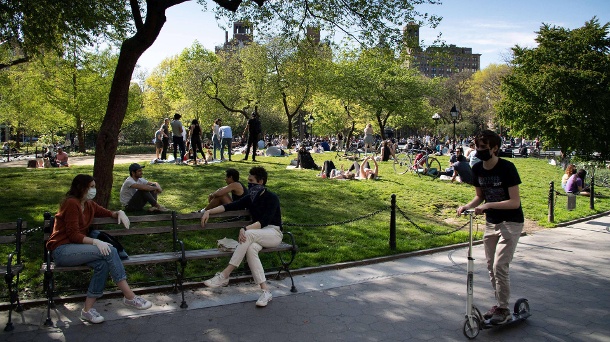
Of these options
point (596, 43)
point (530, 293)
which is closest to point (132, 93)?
point (596, 43)

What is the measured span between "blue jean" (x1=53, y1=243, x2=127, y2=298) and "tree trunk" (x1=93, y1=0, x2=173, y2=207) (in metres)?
2.87

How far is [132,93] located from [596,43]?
3122cm

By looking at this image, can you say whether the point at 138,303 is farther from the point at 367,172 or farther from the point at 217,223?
the point at 367,172

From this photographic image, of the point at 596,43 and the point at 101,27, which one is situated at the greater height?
the point at 596,43

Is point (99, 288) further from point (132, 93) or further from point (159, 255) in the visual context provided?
point (132, 93)

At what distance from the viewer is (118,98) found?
8.18 meters

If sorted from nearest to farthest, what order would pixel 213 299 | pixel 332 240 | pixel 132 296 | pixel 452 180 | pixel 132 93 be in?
pixel 132 296 < pixel 213 299 < pixel 332 240 < pixel 452 180 < pixel 132 93

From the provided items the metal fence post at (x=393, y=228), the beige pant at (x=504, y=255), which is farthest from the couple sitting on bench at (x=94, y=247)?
the metal fence post at (x=393, y=228)

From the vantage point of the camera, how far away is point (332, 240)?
8602mm

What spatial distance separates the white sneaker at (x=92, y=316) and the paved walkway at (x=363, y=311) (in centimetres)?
8

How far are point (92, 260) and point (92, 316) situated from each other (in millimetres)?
582

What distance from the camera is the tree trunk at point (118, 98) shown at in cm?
796

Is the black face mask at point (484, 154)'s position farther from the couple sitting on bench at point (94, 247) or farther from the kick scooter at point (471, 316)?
the couple sitting on bench at point (94, 247)

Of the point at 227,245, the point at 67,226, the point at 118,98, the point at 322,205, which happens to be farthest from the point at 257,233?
the point at 322,205
